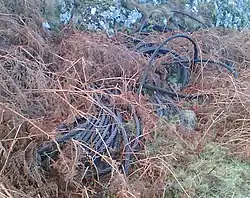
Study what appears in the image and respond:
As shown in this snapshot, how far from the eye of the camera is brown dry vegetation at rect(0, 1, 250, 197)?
217 cm

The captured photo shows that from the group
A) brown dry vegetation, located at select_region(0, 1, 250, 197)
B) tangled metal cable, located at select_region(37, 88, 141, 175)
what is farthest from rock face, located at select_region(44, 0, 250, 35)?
tangled metal cable, located at select_region(37, 88, 141, 175)

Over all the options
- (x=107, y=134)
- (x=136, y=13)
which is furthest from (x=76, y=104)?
(x=136, y=13)

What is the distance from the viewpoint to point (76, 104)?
2.60 meters

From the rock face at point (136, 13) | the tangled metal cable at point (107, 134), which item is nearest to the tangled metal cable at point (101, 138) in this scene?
the tangled metal cable at point (107, 134)

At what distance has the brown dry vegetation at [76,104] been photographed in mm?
2168

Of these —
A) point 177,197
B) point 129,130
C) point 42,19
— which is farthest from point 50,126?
point 42,19

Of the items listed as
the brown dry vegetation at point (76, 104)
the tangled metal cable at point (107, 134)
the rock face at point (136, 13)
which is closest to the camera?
the brown dry vegetation at point (76, 104)

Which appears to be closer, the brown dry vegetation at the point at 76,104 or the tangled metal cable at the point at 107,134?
the brown dry vegetation at the point at 76,104

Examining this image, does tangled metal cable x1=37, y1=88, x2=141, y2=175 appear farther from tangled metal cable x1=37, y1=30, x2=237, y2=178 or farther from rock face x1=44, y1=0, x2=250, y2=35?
rock face x1=44, y1=0, x2=250, y2=35

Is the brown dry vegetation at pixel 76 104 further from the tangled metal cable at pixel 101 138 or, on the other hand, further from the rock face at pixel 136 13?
the rock face at pixel 136 13

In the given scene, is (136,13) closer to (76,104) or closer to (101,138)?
(76,104)

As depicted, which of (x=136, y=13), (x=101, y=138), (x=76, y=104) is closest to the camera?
(x=101, y=138)

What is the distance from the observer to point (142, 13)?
12.5ft

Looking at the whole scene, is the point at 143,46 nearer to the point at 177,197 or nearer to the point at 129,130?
the point at 129,130
